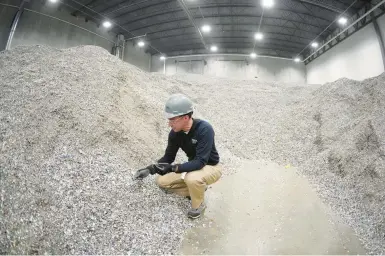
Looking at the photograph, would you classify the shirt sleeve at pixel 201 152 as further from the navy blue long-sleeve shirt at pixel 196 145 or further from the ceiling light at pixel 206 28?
the ceiling light at pixel 206 28

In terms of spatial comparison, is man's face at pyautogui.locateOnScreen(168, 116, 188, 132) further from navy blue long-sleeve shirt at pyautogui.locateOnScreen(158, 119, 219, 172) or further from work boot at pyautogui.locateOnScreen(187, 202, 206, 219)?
work boot at pyautogui.locateOnScreen(187, 202, 206, 219)

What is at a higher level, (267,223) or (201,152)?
(201,152)

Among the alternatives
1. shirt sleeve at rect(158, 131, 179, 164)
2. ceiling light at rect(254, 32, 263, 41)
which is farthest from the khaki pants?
ceiling light at rect(254, 32, 263, 41)

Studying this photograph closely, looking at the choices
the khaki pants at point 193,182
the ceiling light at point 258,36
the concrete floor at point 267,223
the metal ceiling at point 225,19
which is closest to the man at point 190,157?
the khaki pants at point 193,182

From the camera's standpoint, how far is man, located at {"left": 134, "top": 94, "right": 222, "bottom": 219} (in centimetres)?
285

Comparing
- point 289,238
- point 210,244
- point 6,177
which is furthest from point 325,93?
point 6,177

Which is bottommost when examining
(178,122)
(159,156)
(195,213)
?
(195,213)

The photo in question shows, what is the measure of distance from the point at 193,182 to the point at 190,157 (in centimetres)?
45

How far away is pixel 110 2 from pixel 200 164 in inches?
522

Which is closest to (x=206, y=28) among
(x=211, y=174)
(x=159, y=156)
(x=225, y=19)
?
(x=225, y=19)

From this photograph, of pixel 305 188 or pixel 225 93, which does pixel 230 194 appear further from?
pixel 225 93

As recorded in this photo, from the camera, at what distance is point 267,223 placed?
10.6ft

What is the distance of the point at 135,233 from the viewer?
8.32ft

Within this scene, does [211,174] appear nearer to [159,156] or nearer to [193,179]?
[193,179]
